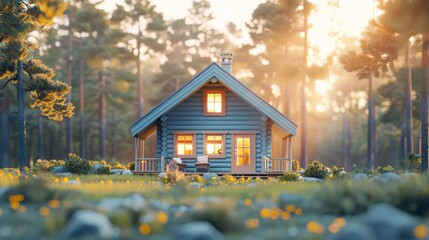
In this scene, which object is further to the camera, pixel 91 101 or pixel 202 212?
pixel 91 101

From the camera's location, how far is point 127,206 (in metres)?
10.7

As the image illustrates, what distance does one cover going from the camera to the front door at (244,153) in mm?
28375

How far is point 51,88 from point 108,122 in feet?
129

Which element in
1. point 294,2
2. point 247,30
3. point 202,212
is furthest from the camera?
point 247,30

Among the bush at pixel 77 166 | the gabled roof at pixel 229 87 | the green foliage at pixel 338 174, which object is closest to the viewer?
the green foliage at pixel 338 174

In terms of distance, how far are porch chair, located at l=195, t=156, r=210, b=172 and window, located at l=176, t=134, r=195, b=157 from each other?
778 mm

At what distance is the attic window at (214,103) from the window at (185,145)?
1.37m

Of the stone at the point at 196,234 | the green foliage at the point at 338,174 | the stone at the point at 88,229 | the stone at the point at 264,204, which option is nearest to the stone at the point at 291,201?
the stone at the point at 264,204

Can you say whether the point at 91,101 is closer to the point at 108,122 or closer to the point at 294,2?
the point at 108,122

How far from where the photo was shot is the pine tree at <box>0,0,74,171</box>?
80.8ft

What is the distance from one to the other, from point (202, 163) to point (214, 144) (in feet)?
5.45

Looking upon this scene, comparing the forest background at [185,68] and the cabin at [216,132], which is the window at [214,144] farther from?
the forest background at [185,68]

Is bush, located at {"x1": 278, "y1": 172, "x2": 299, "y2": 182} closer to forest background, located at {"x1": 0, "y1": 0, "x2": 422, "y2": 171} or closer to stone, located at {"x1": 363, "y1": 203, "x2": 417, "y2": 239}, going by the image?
forest background, located at {"x1": 0, "y1": 0, "x2": 422, "y2": 171}

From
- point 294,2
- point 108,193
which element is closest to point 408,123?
point 294,2
